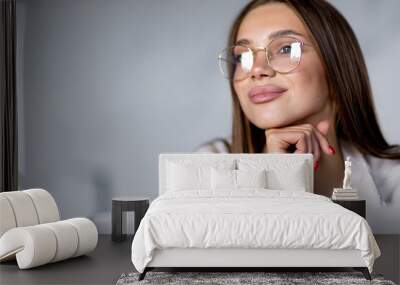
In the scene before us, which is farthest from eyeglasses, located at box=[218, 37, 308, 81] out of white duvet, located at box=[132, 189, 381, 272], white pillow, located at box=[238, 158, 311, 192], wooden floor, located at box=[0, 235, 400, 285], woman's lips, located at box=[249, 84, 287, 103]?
white duvet, located at box=[132, 189, 381, 272]

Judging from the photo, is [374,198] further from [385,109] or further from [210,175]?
[210,175]

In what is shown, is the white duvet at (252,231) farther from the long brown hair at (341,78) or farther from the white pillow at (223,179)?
the long brown hair at (341,78)

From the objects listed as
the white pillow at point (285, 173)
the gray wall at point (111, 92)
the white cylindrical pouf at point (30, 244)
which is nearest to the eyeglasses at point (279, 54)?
the gray wall at point (111, 92)

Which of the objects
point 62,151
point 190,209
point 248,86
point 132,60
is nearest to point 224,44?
point 248,86

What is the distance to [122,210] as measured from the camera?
6.25 metres

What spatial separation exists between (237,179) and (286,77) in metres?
1.29

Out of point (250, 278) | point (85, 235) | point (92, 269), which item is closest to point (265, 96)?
point (85, 235)

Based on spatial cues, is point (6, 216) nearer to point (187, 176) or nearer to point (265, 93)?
point (187, 176)

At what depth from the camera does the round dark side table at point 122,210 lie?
6.24 metres

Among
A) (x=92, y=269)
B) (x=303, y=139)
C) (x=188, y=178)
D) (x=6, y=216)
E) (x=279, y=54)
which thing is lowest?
(x=92, y=269)

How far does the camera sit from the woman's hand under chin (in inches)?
261

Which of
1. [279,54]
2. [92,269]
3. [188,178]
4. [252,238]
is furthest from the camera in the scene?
[279,54]

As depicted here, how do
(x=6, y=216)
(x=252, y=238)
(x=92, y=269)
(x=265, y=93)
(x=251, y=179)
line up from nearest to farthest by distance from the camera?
1. (x=252, y=238)
2. (x=92, y=269)
3. (x=6, y=216)
4. (x=251, y=179)
5. (x=265, y=93)

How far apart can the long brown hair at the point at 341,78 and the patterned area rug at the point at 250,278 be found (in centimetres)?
223
